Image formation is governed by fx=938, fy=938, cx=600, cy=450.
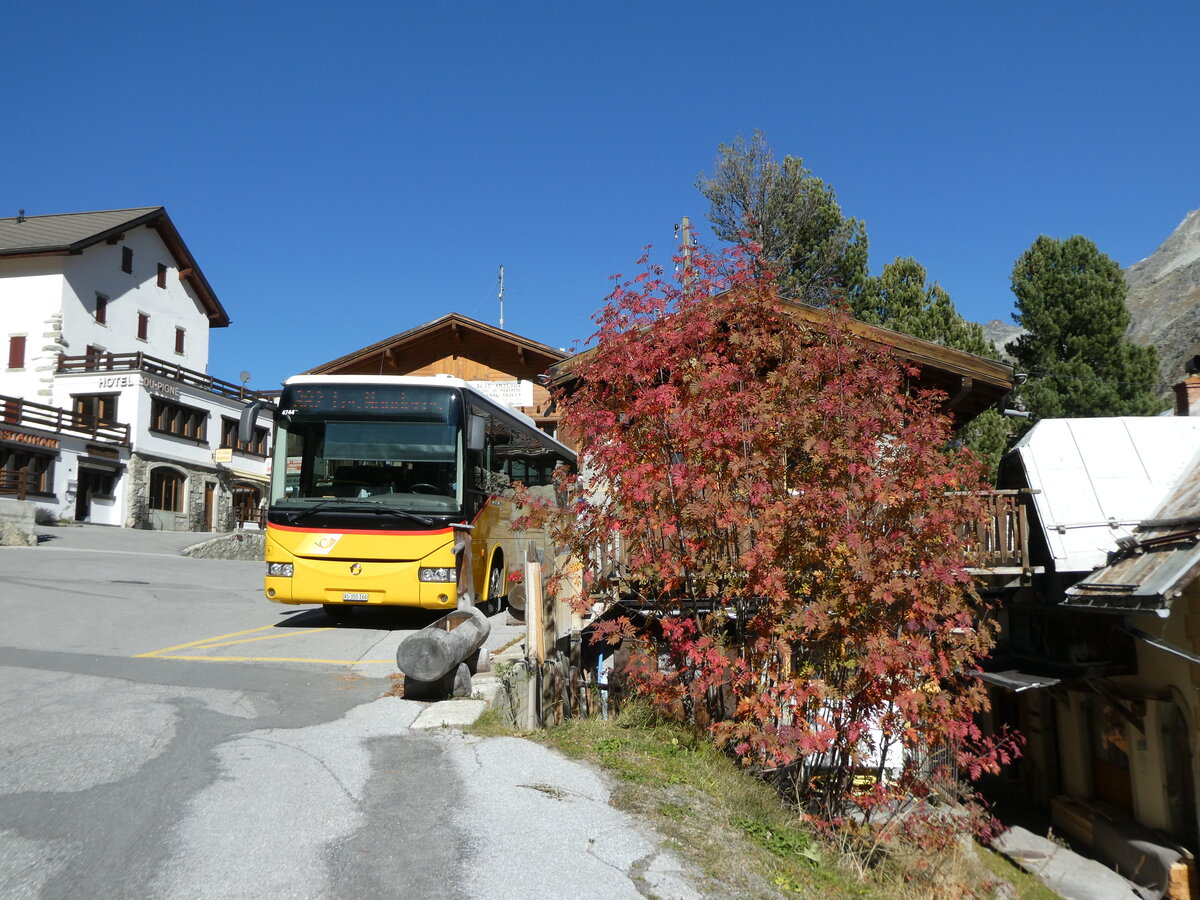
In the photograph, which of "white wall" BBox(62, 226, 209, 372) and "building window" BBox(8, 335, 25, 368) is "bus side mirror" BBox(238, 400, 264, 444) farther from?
"building window" BBox(8, 335, 25, 368)

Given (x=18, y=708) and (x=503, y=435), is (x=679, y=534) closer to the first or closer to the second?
(x=18, y=708)

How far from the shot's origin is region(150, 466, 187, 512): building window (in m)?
38.0

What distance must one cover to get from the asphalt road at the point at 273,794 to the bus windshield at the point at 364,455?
2.07 meters

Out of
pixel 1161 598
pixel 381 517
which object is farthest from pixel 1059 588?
pixel 381 517

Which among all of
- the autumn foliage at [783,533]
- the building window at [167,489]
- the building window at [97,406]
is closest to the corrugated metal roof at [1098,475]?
the autumn foliage at [783,533]

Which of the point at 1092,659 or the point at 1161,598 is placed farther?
the point at 1092,659

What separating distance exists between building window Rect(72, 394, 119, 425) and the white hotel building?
0.17ft

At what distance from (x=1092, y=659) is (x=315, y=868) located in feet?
45.0

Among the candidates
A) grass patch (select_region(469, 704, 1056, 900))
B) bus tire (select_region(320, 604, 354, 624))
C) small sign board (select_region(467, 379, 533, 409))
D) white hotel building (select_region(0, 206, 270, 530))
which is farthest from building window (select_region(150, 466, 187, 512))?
grass patch (select_region(469, 704, 1056, 900))

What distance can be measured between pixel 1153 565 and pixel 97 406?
3753 cm

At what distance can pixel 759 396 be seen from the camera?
7.53 m

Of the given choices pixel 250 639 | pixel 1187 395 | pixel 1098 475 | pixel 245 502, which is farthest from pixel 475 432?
pixel 245 502

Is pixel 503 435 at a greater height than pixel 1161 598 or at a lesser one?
greater

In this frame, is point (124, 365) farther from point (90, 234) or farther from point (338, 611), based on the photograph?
point (338, 611)
